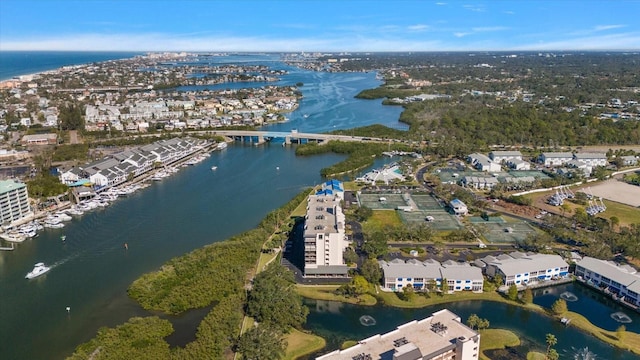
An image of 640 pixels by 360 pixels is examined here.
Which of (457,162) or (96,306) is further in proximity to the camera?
(457,162)

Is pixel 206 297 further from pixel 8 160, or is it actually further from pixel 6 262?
pixel 8 160

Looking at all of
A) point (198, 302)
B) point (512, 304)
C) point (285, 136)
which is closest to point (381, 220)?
point (512, 304)

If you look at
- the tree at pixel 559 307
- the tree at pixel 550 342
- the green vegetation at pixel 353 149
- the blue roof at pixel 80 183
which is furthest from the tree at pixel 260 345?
the green vegetation at pixel 353 149

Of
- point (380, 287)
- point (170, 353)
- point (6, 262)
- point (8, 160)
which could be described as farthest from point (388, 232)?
point (8, 160)

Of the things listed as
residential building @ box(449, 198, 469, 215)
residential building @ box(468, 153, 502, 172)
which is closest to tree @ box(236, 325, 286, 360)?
residential building @ box(449, 198, 469, 215)

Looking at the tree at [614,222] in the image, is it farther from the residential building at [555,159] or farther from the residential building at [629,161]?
the residential building at [629,161]
